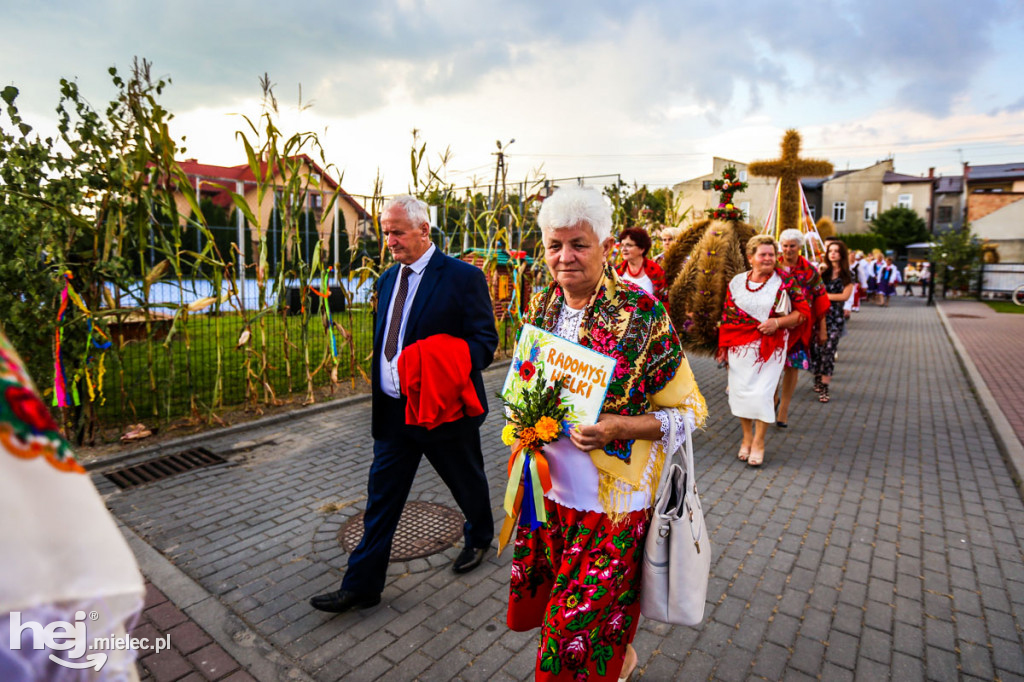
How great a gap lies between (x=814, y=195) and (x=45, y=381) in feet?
212

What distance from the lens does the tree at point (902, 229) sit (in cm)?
5059

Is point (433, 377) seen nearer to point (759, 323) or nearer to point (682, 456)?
point (682, 456)

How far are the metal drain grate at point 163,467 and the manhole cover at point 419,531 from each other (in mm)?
1827

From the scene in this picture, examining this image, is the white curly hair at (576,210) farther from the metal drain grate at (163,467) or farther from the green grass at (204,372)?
the green grass at (204,372)

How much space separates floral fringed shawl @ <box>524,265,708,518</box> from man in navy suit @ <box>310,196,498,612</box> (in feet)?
3.75

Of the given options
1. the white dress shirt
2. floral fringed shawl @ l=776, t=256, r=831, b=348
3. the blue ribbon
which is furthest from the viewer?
floral fringed shawl @ l=776, t=256, r=831, b=348

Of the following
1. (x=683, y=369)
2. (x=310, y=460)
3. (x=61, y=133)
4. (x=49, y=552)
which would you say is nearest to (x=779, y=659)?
(x=683, y=369)

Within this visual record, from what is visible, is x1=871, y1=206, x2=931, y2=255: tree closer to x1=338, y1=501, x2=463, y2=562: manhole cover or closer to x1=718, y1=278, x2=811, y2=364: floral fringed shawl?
x1=718, y1=278, x2=811, y2=364: floral fringed shawl

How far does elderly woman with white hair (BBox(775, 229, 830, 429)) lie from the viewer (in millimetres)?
6465

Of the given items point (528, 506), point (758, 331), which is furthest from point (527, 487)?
point (758, 331)

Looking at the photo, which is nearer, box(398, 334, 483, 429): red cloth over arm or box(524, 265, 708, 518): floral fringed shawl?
box(524, 265, 708, 518): floral fringed shawl

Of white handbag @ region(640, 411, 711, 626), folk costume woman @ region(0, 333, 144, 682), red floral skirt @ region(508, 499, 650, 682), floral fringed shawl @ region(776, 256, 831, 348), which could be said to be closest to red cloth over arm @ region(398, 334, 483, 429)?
→ red floral skirt @ region(508, 499, 650, 682)

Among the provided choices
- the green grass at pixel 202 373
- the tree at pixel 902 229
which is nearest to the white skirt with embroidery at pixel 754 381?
the green grass at pixel 202 373

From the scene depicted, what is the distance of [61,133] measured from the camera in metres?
4.92
